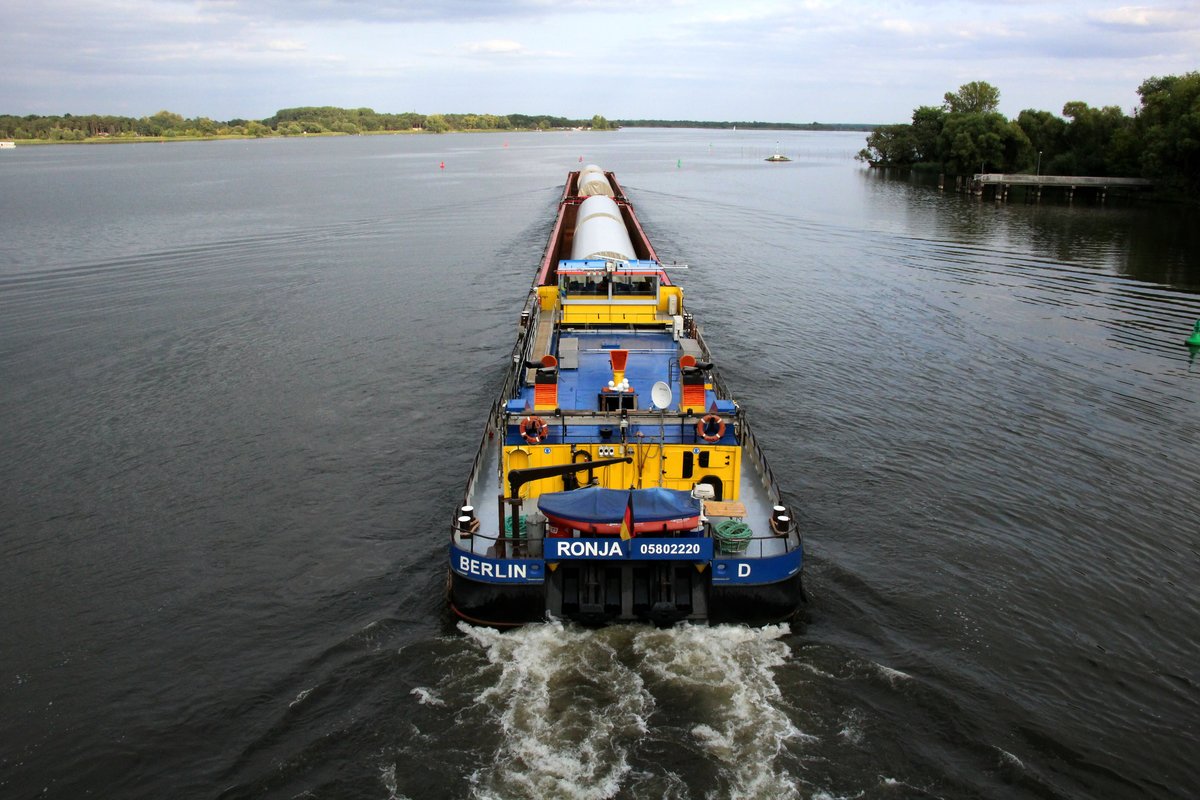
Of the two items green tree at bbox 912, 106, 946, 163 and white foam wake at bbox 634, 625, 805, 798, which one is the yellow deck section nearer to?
white foam wake at bbox 634, 625, 805, 798

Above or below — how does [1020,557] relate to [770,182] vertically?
below

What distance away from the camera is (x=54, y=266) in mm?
51156

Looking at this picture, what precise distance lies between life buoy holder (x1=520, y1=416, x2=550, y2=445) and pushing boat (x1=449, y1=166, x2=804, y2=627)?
0.03 metres

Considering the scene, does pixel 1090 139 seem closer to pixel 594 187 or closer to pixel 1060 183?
pixel 1060 183

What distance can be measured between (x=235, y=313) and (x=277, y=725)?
103 feet

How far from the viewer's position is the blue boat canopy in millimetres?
15953

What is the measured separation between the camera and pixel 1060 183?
322ft

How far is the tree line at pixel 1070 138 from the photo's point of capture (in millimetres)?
88000

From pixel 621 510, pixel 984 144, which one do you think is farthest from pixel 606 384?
pixel 984 144

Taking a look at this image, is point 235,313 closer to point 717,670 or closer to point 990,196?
point 717,670

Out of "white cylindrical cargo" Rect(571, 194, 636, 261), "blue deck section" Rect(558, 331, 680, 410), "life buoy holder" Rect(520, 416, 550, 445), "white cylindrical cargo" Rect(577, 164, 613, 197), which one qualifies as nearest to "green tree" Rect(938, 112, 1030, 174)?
"white cylindrical cargo" Rect(577, 164, 613, 197)

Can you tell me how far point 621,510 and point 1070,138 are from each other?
410 ft

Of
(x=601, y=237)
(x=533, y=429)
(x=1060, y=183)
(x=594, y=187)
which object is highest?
(x=1060, y=183)

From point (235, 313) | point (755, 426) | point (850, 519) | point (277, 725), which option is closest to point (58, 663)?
point (277, 725)
